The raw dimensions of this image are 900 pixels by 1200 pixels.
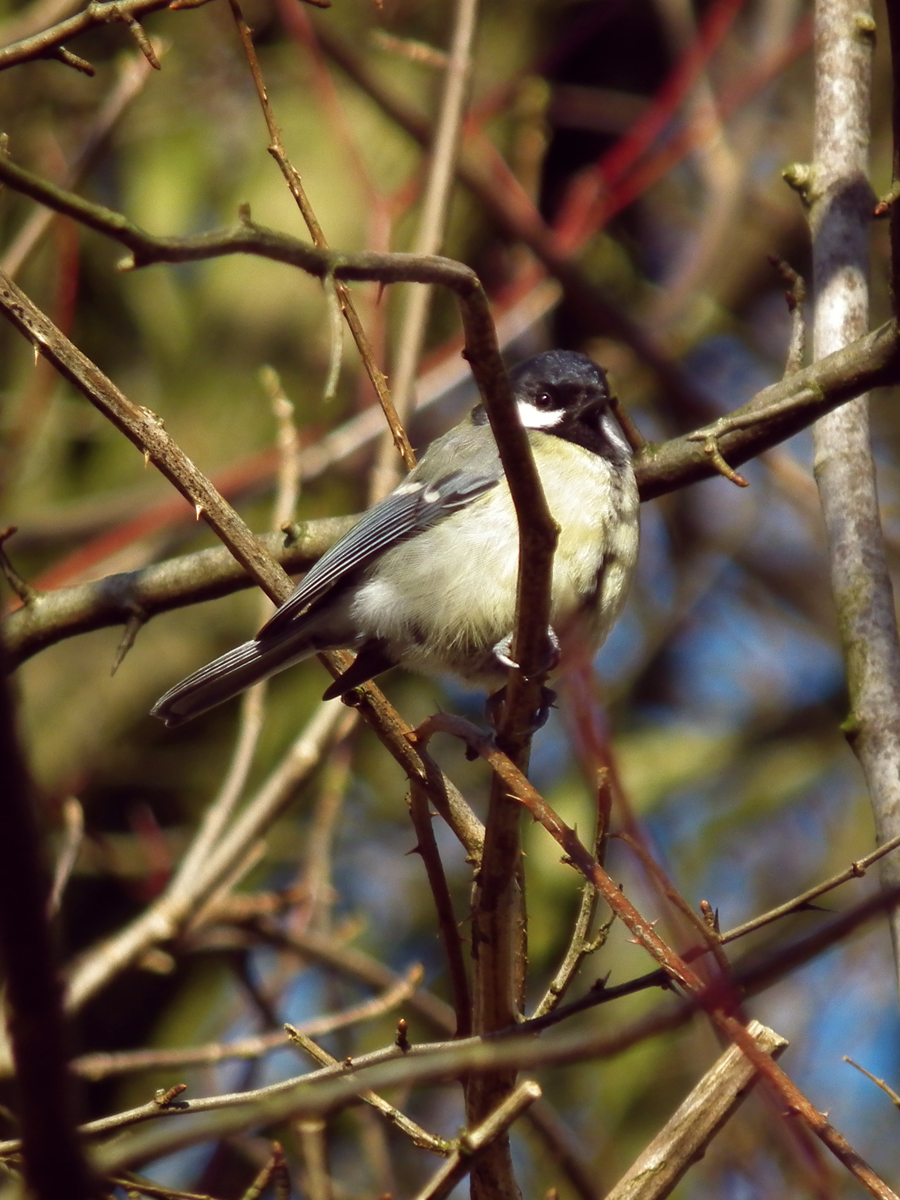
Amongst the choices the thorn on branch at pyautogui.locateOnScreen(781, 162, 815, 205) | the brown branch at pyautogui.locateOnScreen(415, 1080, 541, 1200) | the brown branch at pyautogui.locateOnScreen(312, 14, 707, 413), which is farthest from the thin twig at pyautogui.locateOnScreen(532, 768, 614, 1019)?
the brown branch at pyautogui.locateOnScreen(312, 14, 707, 413)

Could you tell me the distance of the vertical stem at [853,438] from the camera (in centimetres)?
227

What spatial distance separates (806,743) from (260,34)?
4.10 meters

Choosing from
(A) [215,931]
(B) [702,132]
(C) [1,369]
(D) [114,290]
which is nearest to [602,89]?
(B) [702,132]

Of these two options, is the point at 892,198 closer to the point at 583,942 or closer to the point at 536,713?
the point at 536,713

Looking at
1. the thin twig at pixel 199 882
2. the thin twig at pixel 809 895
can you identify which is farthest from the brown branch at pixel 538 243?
the thin twig at pixel 809 895

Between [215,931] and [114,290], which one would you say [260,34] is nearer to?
[114,290]

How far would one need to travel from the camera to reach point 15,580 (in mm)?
2756

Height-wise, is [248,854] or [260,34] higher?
[260,34]

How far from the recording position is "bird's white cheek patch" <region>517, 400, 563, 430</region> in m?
3.29

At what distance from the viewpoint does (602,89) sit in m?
6.57

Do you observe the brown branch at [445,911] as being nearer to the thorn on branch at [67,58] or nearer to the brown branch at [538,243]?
the thorn on branch at [67,58]

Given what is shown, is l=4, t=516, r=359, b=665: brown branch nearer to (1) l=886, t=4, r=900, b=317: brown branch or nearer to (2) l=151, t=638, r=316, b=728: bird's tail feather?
(2) l=151, t=638, r=316, b=728: bird's tail feather

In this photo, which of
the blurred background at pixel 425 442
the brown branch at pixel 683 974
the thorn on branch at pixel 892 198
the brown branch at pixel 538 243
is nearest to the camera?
the brown branch at pixel 683 974

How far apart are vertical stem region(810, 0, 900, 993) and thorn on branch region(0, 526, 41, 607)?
5.39 ft
